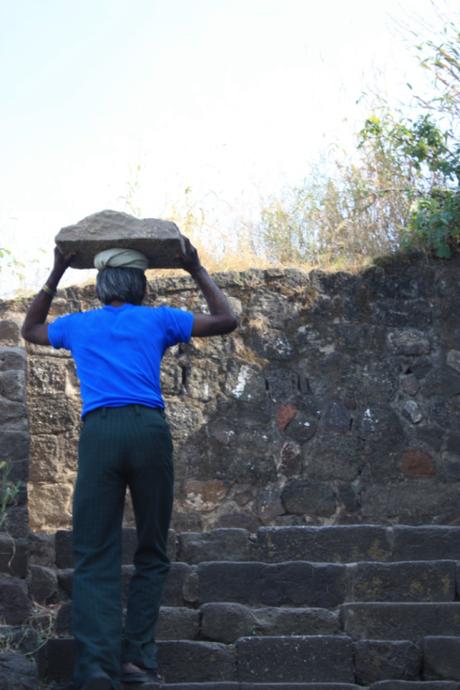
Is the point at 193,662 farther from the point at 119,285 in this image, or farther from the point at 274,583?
the point at 119,285

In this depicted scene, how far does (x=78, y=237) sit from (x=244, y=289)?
9.91 ft

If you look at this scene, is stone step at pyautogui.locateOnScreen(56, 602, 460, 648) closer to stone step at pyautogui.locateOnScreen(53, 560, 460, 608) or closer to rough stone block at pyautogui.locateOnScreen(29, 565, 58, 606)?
stone step at pyautogui.locateOnScreen(53, 560, 460, 608)

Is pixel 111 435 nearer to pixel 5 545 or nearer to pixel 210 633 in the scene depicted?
pixel 210 633

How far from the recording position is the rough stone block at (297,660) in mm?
4500

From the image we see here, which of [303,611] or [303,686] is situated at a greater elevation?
[303,611]

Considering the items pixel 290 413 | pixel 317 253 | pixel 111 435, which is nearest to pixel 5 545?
pixel 111 435

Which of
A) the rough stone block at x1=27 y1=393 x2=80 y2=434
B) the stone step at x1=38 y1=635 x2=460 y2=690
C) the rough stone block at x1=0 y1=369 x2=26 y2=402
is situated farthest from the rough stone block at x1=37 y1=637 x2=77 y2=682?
the rough stone block at x1=27 y1=393 x2=80 y2=434

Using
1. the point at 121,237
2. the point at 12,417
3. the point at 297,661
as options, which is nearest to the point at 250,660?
the point at 297,661

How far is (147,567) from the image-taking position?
4270mm

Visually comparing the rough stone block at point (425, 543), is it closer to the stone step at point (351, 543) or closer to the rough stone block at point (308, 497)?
the stone step at point (351, 543)

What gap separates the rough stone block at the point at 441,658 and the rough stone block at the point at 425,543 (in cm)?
80

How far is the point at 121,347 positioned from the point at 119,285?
30 centimetres

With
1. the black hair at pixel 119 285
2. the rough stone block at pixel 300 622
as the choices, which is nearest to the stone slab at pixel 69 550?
the rough stone block at pixel 300 622

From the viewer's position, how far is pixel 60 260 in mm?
4770
